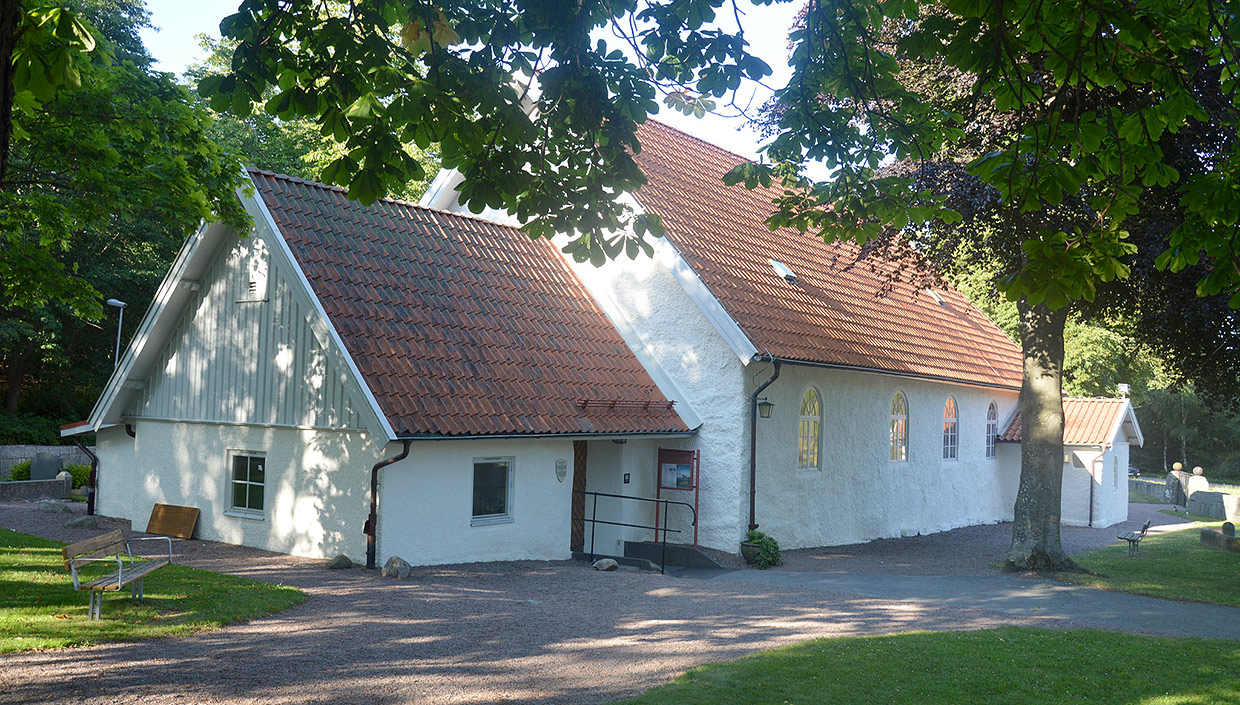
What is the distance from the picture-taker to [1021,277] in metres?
5.58

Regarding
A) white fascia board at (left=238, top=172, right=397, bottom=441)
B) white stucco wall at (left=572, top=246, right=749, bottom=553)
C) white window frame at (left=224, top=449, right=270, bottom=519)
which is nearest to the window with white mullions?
white stucco wall at (left=572, top=246, right=749, bottom=553)

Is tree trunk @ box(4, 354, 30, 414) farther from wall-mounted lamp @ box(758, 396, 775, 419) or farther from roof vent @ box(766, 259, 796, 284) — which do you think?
wall-mounted lamp @ box(758, 396, 775, 419)

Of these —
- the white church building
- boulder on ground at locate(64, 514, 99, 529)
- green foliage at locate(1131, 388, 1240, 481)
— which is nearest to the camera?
the white church building

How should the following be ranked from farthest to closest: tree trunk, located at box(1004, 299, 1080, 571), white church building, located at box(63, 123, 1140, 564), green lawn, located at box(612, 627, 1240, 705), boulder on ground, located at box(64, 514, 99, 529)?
boulder on ground, located at box(64, 514, 99, 529), tree trunk, located at box(1004, 299, 1080, 571), white church building, located at box(63, 123, 1140, 564), green lawn, located at box(612, 627, 1240, 705)

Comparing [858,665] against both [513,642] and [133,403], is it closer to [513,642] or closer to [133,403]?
[513,642]

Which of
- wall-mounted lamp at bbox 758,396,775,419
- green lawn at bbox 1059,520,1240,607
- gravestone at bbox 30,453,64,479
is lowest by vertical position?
green lawn at bbox 1059,520,1240,607

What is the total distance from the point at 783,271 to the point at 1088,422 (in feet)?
38.0

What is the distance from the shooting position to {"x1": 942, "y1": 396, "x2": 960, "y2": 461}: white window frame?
958 inches

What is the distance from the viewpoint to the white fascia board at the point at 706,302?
16.9 m

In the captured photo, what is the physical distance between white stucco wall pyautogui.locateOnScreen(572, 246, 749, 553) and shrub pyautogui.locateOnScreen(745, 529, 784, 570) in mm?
367

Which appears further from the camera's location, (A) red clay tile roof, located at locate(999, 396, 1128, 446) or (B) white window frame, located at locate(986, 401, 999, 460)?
(B) white window frame, located at locate(986, 401, 999, 460)

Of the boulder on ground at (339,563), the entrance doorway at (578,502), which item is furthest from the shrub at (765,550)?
the boulder on ground at (339,563)

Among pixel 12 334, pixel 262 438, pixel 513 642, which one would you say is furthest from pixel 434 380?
pixel 12 334

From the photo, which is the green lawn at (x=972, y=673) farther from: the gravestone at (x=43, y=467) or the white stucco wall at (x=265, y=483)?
the gravestone at (x=43, y=467)
